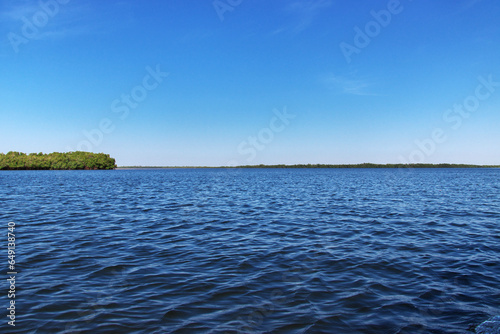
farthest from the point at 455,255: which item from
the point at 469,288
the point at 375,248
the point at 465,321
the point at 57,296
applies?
the point at 57,296

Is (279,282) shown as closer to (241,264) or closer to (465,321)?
(241,264)

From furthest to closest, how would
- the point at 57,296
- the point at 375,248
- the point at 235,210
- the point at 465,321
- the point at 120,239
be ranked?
the point at 235,210 → the point at 120,239 → the point at 375,248 → the point at 57,296 → the point at 465,321

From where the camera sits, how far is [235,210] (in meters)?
25.7

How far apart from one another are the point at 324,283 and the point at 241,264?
126 inches

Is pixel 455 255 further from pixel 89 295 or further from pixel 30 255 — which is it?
pixel 30 255

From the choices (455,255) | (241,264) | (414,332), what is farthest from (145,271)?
(455,255)

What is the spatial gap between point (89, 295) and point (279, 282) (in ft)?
18.1

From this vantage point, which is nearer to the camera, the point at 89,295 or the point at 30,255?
the point at 89,295

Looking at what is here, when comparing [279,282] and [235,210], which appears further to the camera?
[235,210]

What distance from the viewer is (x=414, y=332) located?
21.9ft

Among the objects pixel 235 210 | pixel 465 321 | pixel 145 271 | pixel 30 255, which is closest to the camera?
pixel 465 321

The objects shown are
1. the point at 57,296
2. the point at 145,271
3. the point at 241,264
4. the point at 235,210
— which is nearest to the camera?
the point at 57,296

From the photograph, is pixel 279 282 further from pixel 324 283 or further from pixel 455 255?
pixel 455 255

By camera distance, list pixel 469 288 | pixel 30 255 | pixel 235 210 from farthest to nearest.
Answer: pixel 235 210, pixel 30 255, pixel 469 288
